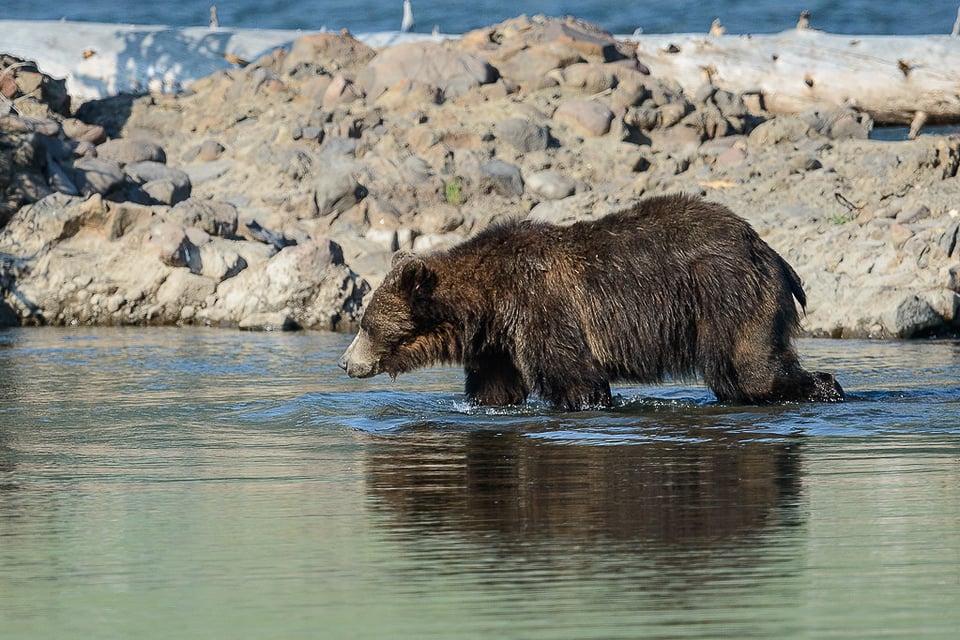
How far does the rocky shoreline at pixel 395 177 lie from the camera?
15.9 m

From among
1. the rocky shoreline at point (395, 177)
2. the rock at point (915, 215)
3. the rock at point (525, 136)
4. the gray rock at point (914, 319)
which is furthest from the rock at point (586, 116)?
the gray rock at point (914, 319)

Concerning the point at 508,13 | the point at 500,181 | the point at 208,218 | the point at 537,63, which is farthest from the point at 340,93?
→ the point at 508,13

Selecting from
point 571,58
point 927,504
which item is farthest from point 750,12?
point 927,504

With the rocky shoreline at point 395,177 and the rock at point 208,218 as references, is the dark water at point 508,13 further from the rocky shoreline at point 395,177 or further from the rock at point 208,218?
the rock at point 208,218

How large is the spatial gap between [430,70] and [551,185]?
13.2 ft

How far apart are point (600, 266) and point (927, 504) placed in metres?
3.62

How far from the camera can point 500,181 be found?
19.0 meters

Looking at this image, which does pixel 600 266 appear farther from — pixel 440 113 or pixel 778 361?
pixel 440 113

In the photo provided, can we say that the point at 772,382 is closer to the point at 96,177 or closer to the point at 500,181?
the point at 500,181

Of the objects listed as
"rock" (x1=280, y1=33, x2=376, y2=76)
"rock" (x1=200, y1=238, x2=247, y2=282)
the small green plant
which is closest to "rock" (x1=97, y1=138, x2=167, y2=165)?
"rock" (x1=280, y1=33, x2=376, y2=76)

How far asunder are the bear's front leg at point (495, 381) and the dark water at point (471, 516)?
6.0 inches

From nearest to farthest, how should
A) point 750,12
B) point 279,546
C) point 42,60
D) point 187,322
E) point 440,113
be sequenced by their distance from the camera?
point 279,546
point 187,322
point 440,113
point 42,60
point 750,12

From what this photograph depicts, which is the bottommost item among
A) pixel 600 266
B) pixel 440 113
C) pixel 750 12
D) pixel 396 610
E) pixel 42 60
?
pixel 396 610

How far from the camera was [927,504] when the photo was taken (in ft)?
19.0
